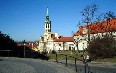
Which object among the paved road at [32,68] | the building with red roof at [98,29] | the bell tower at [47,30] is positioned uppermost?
the bell tower at [47,30]

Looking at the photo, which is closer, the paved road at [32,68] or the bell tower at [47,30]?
the paved road at [32,68]

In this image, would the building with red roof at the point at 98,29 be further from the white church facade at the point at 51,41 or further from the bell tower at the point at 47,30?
the bell tower at the point at 47,30

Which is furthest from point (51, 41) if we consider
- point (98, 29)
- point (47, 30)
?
point (98, 29)

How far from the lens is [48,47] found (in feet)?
409

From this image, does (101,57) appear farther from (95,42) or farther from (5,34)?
(5,34)

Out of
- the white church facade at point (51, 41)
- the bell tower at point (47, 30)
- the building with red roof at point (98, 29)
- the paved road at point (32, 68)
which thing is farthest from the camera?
the white church facade at point (51, 41)

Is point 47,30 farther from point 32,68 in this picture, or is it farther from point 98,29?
point 32,68

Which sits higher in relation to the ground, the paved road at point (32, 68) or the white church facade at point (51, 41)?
the white church facade at point (51, 41)

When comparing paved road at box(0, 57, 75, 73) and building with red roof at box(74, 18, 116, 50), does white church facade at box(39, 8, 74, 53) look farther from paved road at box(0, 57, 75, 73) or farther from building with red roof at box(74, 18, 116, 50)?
paved road at box(0, 57, 75, 73)

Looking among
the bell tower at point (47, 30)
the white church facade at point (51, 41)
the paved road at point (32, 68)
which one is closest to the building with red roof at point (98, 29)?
the paved road at point (32, 68)

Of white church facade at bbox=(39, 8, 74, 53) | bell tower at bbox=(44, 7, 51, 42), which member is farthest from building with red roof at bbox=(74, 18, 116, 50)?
bell tower at bbox=(44, 7, 51, 42)

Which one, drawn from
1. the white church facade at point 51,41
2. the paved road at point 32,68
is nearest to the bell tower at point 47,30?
the white church facade at point 51,41

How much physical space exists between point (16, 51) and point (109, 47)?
1744 centimetres

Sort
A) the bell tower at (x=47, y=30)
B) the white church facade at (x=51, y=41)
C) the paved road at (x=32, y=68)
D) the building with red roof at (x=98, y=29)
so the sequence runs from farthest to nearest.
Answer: the white church facade at (x=51, y=41) < the bell tower at (x=47, y=30) < the building with red roof at (x=98, y=29) < the paved road at (x=32, y=68)
